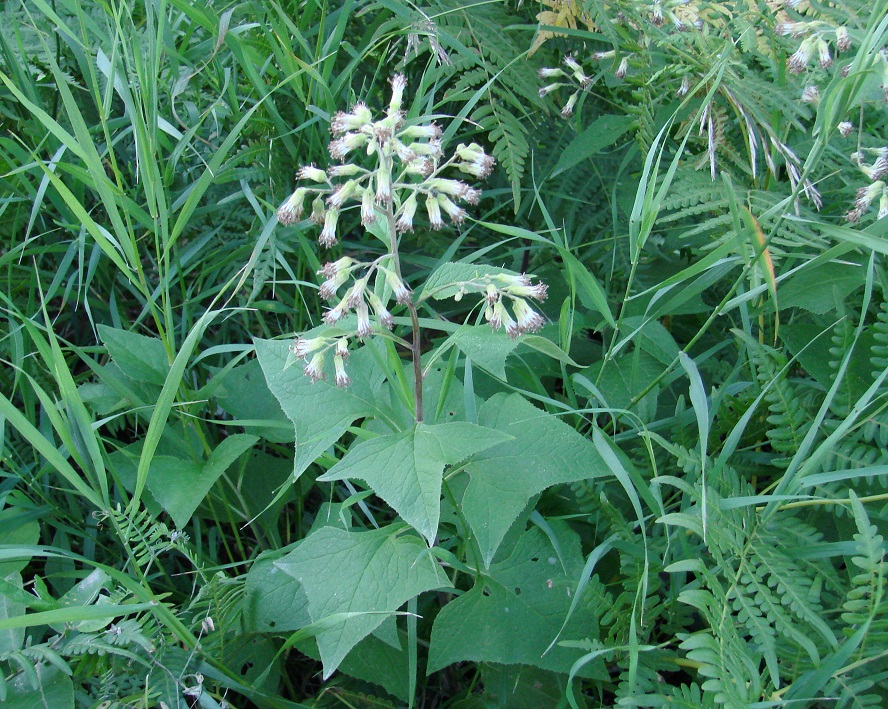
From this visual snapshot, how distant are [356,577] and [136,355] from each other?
1.04m

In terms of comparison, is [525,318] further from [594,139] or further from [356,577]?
[594,139]

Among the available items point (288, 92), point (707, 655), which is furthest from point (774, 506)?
point (288, 92)

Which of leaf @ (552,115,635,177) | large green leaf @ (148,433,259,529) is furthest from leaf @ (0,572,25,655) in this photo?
leaf @ (552,115,635,177)

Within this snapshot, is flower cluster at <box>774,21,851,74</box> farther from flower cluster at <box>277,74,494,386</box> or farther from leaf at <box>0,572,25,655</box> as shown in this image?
leaf at <box>0,572,25,655</box>

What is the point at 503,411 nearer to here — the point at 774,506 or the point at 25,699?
the point at 774,506

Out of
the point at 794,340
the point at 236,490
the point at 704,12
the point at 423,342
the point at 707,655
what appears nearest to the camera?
the point at 707,655

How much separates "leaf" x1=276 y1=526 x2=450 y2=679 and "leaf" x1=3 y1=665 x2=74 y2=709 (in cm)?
58

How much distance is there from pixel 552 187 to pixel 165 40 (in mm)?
1511

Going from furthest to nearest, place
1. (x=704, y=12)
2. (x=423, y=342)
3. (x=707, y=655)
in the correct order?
(x=423, y=342), (x=704, y=12), (x=707, y=655)

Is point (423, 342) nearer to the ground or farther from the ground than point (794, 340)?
nearer to the ground

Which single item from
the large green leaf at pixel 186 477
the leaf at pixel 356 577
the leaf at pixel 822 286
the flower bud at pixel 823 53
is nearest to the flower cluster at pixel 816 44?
the flower bud at pixel 823 53

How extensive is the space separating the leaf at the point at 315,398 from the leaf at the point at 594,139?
1.07 metres

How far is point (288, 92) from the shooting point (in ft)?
8.31

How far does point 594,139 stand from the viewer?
2.48 m
